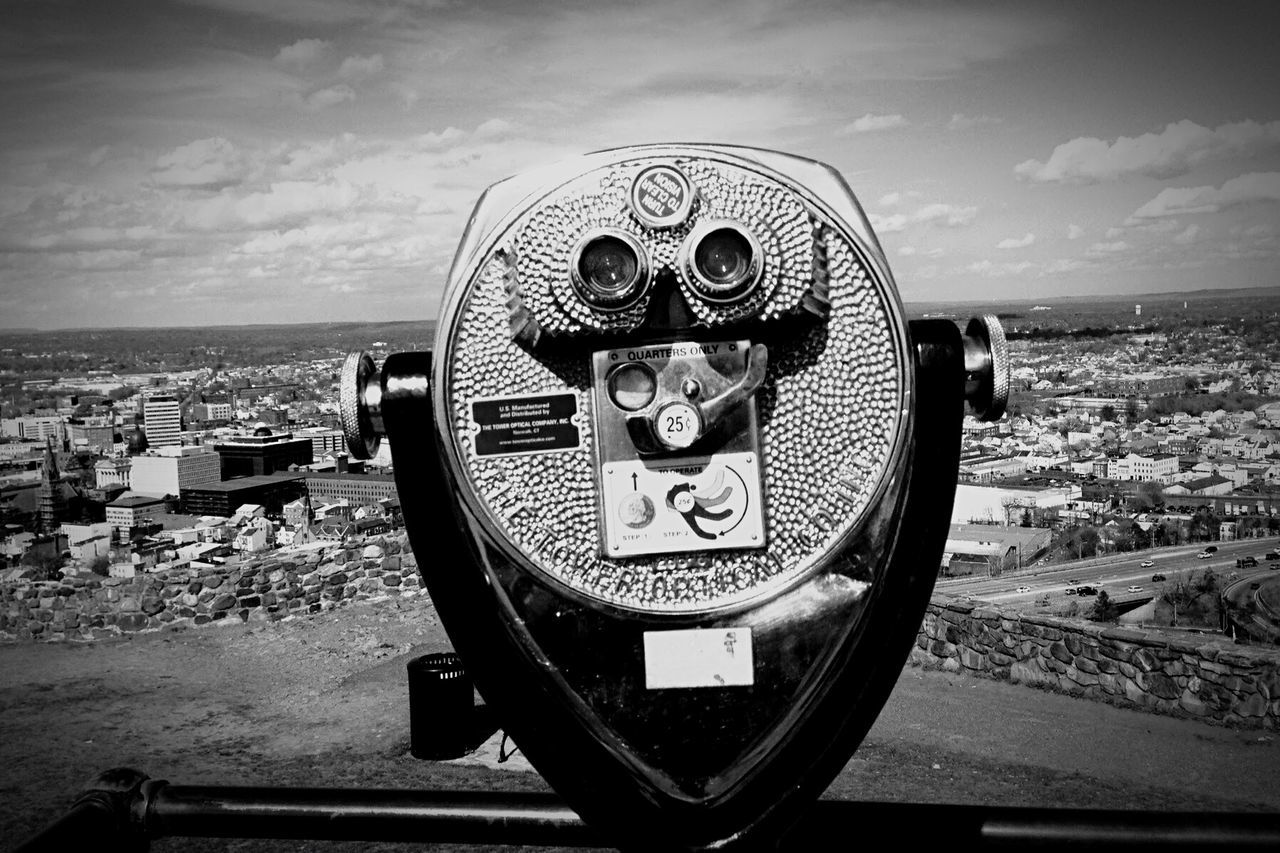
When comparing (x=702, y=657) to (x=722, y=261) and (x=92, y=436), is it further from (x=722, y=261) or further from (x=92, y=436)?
(x=92, y=436)

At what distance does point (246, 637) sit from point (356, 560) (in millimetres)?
1458

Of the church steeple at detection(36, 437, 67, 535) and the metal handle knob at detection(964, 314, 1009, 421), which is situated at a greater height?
the metal handle knob at detection(964, 314, 1009, 421)

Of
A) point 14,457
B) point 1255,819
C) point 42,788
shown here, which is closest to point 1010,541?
point 42,788

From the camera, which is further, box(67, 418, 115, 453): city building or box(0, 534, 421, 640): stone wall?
box(67, 418, 115, 453): city building

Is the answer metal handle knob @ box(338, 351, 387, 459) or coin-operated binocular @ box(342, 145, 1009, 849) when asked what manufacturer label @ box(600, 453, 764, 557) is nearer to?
coin-operated binocular @ box(342, 145, 1009, 849)

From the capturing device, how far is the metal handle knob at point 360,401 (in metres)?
1.36

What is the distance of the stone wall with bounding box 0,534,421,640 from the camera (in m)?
9.66

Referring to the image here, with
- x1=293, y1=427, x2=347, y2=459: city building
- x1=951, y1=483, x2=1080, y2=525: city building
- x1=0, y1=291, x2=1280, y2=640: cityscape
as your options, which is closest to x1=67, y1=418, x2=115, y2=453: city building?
x1=0, y1=291, x2=1280, y2=640: cityscape

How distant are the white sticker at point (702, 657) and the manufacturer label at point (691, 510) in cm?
10

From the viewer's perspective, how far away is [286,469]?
18.2 m

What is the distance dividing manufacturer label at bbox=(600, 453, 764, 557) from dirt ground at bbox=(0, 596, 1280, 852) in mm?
3526

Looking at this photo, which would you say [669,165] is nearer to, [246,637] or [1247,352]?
[246,637]

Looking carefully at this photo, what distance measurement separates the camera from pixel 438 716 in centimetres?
578

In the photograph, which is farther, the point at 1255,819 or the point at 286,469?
the point at 286,469
